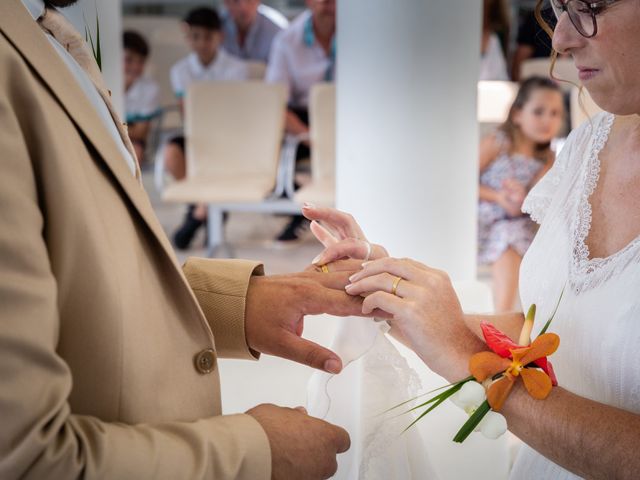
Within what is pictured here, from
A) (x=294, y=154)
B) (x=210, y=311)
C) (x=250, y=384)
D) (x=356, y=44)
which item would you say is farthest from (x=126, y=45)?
(x=210, y=311)

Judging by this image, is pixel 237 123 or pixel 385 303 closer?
pixel 385 303

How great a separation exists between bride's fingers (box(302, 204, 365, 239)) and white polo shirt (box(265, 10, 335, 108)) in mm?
4439

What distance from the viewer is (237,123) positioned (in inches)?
203

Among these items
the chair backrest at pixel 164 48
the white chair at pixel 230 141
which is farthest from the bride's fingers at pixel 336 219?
the chair backrest at pixel 164 48

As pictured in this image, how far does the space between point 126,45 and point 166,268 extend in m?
Result: 5.57

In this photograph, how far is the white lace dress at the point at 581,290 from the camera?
1216 millimetres

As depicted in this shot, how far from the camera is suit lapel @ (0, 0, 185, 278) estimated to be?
2.88 ft

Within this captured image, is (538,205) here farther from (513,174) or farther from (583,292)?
(513,174)

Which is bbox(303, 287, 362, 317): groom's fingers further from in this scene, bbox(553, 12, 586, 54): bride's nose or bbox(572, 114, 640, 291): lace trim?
bbox(553, 12, 586, 54): bride's nose

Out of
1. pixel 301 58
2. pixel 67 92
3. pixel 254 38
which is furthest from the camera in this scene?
pixel 254 38

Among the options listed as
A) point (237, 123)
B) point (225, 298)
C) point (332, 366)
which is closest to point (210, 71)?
point (237, 123)

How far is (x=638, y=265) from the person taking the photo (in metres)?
1.23

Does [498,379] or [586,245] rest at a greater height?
[586,245]

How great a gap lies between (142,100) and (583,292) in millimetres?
5453
